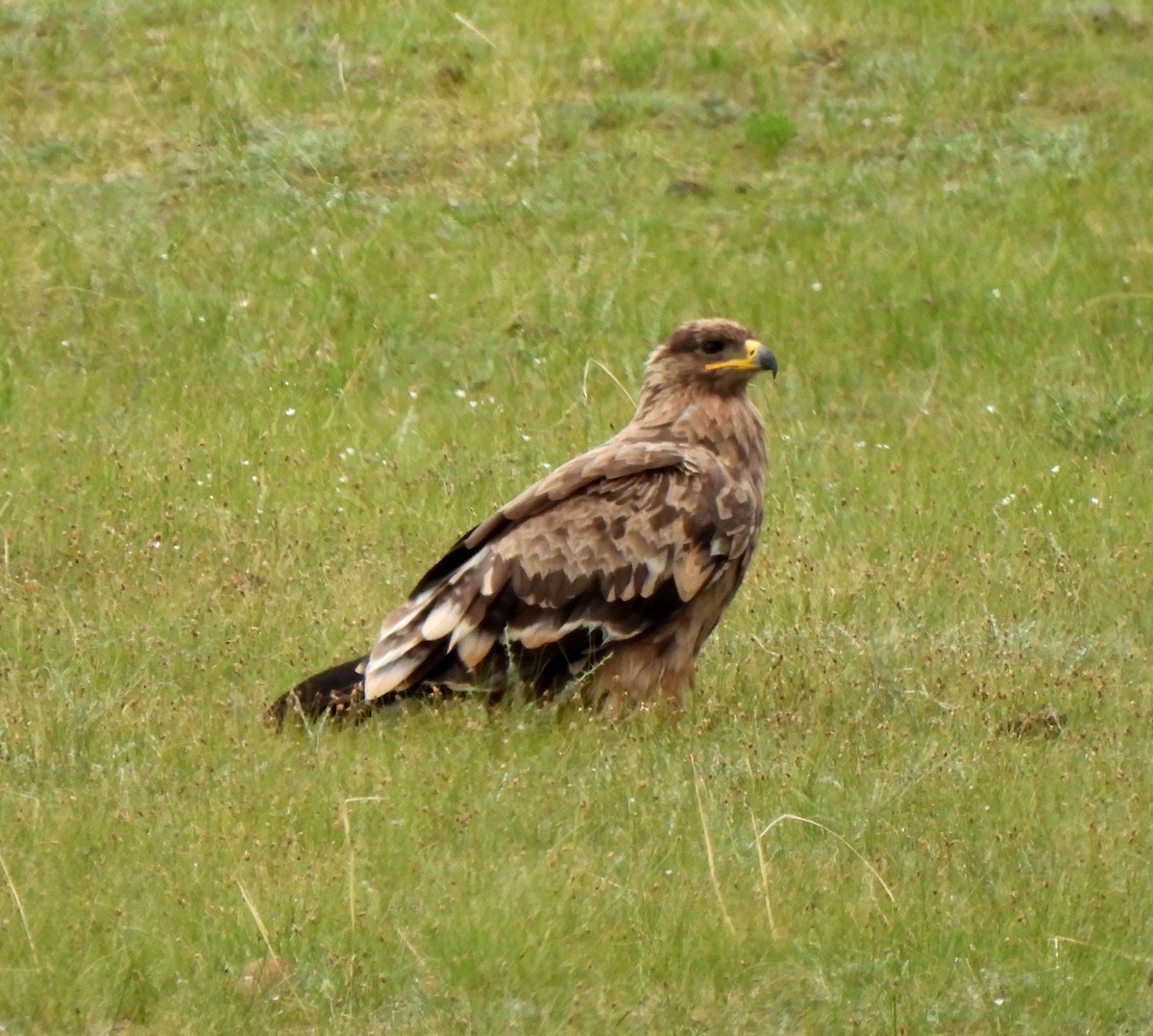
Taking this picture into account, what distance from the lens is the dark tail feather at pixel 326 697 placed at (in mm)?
7441

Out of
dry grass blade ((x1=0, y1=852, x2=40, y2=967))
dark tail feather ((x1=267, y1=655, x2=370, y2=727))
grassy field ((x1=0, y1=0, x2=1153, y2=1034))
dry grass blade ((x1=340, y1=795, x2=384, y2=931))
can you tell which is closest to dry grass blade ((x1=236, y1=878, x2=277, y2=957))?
grassy field ((x1=0, y1=0, x2=1153, y2=1034))

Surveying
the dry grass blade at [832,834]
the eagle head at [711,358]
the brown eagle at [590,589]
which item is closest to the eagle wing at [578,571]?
the brown eagle at [590,589]

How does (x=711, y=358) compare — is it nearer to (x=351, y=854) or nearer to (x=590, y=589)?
(x=590, y=589)

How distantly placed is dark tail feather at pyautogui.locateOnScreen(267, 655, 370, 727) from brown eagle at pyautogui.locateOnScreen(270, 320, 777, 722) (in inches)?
0.5

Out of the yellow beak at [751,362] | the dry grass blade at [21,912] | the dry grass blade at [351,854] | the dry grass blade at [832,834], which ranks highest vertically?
the yellow beak at [751,362]

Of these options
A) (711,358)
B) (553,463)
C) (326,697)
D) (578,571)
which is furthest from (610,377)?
(326,697)

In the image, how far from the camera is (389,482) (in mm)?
10438

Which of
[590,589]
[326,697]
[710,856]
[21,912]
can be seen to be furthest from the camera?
[590,589]

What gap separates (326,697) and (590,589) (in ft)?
3.21

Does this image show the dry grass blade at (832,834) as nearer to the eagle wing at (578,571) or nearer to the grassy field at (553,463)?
the grassy field at (553,463)

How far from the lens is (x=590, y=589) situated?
786 cm

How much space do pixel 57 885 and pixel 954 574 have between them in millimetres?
4376

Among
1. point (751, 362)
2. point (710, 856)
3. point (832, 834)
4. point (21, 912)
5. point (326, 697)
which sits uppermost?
point (751, 362)

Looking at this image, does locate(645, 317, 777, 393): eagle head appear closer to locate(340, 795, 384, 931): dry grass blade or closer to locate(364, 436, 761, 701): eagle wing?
locate(364, 436, 761, 701): eagle wing
